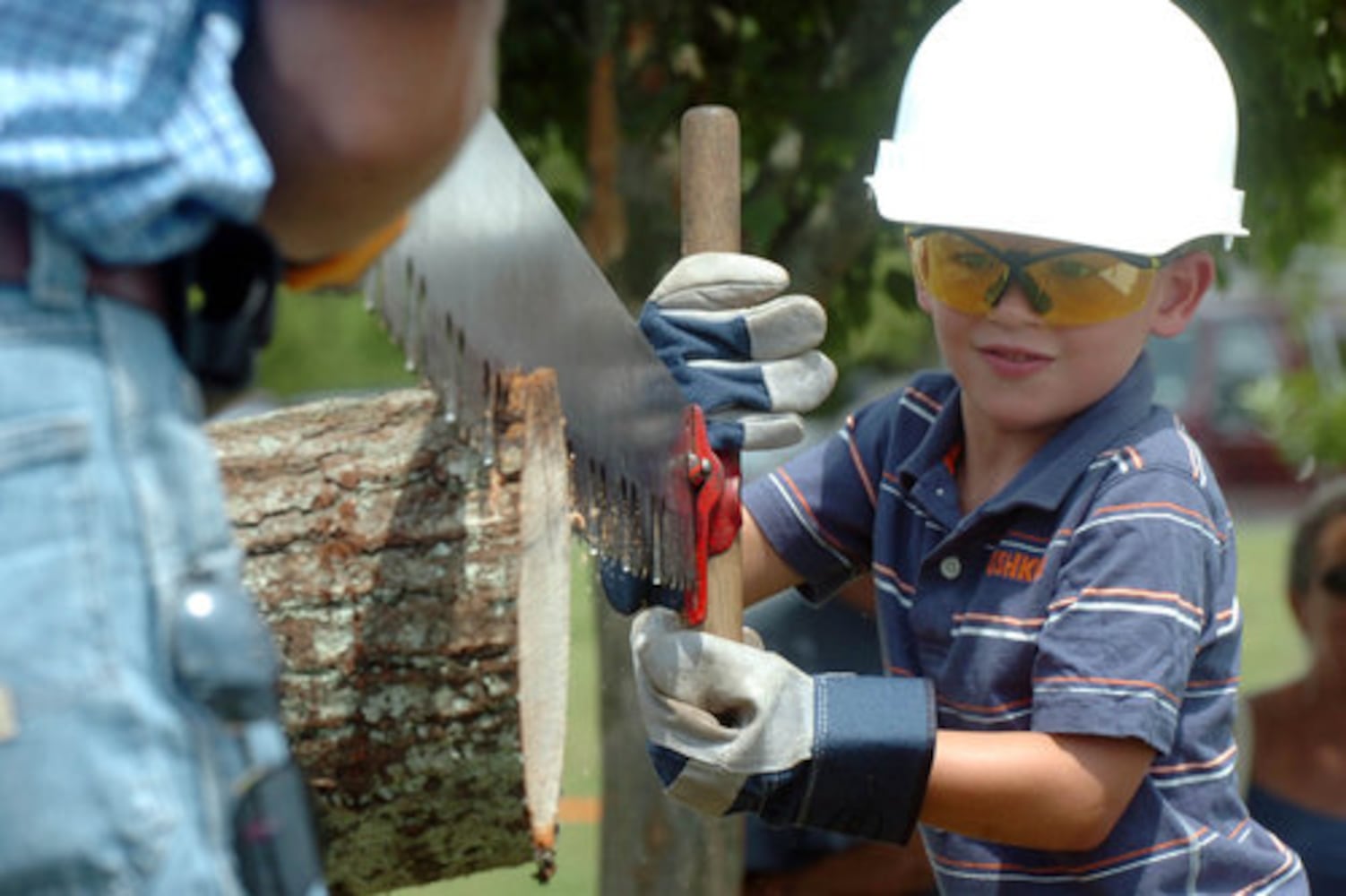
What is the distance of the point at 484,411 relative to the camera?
2811 millimetres

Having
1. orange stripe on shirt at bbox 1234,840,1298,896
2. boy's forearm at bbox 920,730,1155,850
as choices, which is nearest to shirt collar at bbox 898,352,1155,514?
boy's forearm at bbox 920,730,1155,850

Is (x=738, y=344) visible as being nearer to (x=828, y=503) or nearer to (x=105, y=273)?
(x=828, y=503)

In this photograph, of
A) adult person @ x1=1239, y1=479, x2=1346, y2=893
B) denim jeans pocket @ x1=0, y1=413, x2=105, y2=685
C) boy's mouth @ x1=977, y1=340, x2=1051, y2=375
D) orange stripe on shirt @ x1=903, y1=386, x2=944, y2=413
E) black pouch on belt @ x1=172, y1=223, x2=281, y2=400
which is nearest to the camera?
denim jeans pocket @ x1=0, y1=413, x2=105, y2=685

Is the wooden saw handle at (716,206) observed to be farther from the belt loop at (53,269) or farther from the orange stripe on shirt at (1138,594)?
the belt loop at (53,269)

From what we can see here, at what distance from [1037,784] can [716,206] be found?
92 centimetres

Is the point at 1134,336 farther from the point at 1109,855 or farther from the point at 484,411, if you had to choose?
the point at 484,411

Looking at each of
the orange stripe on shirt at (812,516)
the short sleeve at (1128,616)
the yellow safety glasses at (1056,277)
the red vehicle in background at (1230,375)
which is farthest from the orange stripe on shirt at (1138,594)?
the red vehicle in background at (1230,375)

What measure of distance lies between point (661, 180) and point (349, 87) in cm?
275

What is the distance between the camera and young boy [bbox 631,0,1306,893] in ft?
8.46

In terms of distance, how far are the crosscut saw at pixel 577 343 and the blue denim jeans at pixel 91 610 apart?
0.93 metres

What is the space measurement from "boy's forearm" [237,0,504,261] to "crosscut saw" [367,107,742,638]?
0.77m

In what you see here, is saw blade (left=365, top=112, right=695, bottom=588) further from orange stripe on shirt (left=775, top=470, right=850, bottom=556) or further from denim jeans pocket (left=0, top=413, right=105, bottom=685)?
denim jeans pocket (left=0, top=413, right=105, bottom=685)

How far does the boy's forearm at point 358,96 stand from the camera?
1.60 m

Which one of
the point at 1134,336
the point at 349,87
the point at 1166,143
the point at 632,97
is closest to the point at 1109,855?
the point at 1134,336
